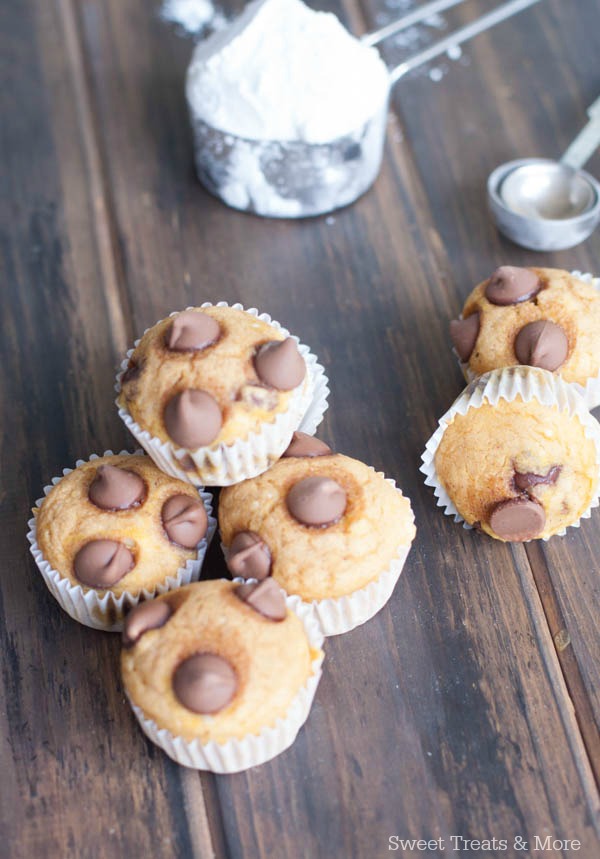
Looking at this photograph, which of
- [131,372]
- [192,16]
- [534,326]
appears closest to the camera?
[131,372]

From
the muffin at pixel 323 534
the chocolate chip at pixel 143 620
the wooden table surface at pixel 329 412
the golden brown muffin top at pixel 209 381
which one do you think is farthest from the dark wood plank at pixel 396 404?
the golden brown muffin top at pixel 209 381

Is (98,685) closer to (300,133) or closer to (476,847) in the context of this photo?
(476,847)

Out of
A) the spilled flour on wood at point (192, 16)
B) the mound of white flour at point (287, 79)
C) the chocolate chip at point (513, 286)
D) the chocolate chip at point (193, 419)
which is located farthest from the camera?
the spilled flour on wood at point (192, 16)

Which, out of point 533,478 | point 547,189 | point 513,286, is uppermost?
point 513,286

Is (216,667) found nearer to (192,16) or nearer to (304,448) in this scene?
(304,448)

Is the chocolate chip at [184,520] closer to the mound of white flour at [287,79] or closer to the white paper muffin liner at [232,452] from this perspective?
the white paper muffin liner at [232,452]

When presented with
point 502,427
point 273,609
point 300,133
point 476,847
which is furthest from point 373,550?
point 300,133

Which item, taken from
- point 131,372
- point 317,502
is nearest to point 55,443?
point 131,372
